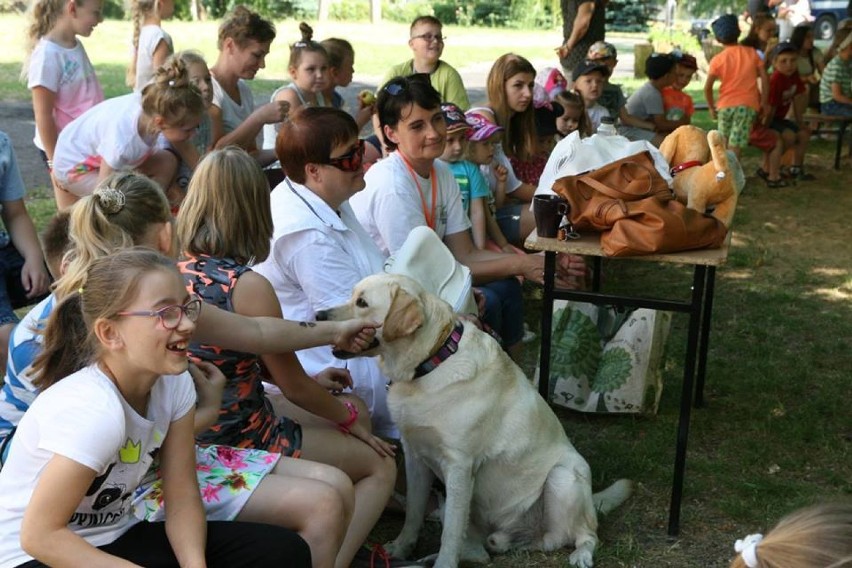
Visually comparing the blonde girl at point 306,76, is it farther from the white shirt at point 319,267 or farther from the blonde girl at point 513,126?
the white shirt at point 319,267

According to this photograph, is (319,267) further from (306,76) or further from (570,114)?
(570,114)

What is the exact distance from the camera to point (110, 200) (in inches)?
110

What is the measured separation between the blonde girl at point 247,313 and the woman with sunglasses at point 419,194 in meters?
1.30

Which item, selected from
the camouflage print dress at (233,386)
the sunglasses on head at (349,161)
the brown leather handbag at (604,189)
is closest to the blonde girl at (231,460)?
the camouflage print dress at (233,386)

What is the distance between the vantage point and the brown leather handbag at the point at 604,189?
363cm

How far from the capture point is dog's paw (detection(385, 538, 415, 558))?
3.53 meters

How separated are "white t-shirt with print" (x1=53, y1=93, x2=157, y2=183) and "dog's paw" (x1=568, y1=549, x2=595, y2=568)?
276cm

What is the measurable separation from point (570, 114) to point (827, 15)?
26.4m

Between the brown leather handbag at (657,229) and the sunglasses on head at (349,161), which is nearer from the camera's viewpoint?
the brown leather handbag at (657,229)

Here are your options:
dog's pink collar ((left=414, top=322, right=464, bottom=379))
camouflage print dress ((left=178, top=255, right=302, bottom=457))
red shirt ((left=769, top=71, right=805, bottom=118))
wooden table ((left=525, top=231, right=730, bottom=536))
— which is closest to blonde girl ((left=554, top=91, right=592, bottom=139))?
wooden table ((left=525, top=231, right=730, bottom=536))

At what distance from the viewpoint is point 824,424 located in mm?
4789

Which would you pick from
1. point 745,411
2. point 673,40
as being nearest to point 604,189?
point 745,411

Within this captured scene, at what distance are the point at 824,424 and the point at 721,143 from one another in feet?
5.84

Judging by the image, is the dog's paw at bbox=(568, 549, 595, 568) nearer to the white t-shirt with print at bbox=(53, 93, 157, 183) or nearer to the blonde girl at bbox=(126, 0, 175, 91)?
the white t-shirt with print at bbox=(53, 93, 157, 183)
